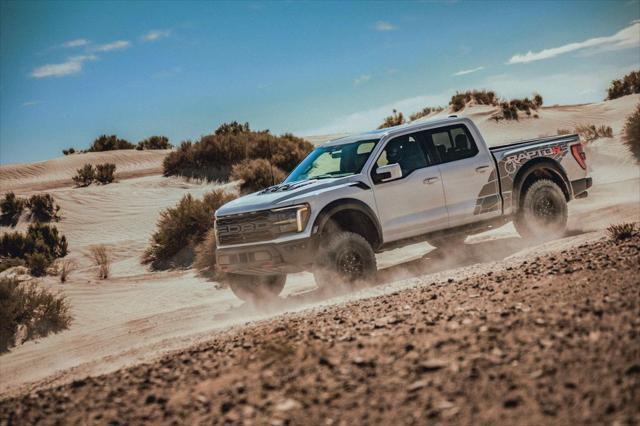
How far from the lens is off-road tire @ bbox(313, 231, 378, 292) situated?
830cm

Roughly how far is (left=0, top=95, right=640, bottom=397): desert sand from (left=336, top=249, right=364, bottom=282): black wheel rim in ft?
0.85

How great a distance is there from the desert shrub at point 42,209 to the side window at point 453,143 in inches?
568

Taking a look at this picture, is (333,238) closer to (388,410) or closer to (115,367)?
(115,367)

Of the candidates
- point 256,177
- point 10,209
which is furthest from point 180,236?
point 10,209

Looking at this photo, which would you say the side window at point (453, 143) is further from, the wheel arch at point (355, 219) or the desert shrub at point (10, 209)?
the desert shrub at point (10, 209)

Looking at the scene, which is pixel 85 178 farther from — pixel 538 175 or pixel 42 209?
pixel 538 175

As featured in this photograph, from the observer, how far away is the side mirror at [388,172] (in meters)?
8.77

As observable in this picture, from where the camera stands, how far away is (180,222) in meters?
14.7

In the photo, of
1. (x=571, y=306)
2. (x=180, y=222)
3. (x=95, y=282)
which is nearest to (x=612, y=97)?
(x=180, y=222)

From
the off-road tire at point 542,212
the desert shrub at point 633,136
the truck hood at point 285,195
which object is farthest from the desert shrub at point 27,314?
the desert shrub at point 633,136

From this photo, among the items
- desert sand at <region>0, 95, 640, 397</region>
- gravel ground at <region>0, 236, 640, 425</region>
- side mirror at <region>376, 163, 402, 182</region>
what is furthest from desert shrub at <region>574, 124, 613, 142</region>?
gravel ground at <region>0, 236, 640, 425</region>

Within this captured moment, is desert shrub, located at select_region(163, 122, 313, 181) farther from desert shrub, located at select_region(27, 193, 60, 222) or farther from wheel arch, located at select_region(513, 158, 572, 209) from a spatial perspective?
wheel arch, located at select_region(513, 158, 572, 209)

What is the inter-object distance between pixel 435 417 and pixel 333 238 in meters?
4.93

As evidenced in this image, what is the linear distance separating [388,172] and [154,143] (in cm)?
4339
